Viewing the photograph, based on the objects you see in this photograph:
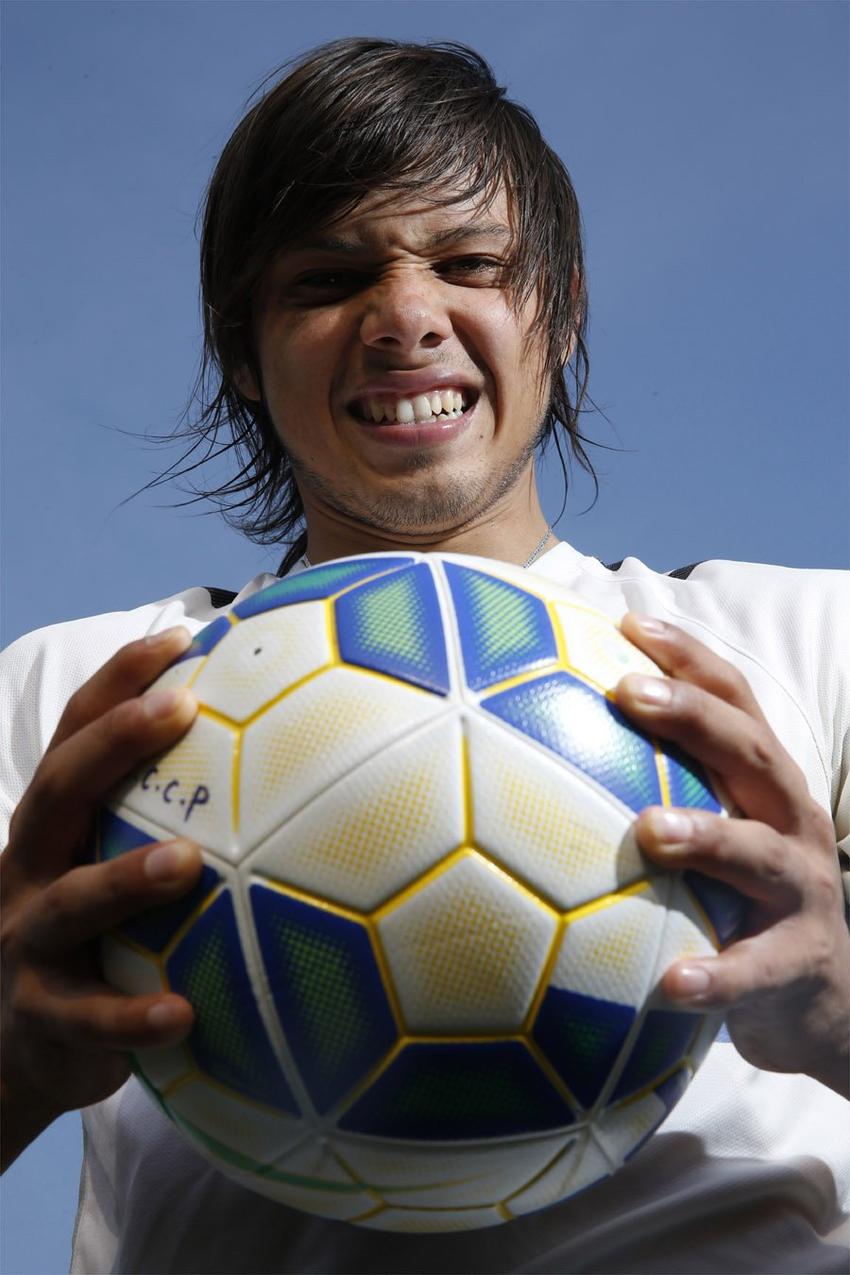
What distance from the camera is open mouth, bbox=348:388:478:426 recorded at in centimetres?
382

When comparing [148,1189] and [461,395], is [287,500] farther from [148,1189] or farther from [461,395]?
[148,1189]

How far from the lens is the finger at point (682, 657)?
2.25 metres

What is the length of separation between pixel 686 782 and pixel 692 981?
1.00 ft

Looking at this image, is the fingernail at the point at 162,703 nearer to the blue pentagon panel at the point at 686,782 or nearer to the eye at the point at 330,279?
the blue pentagon panel at the point at 686,782

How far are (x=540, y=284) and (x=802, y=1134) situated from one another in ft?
8.29

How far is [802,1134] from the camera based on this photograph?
9.81 feet

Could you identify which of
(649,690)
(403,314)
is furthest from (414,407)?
(649,690)

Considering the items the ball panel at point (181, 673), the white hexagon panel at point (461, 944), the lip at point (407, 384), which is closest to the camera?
the white hexagon panel at point (461, 944)

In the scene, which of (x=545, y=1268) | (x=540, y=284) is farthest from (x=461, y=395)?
(x=545, y=1268)

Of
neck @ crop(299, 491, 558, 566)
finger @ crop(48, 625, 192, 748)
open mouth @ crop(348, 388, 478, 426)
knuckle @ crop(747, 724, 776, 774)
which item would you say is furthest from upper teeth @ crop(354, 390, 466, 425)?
knuckle @ crop(747, 724, 776, 774)

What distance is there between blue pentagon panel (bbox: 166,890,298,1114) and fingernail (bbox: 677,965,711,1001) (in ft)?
1.93

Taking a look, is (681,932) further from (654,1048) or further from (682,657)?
(682,657)

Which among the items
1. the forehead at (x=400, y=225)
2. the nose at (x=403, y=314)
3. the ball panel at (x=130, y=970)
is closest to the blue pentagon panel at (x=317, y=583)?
the ball panel at (x=130, y=970)

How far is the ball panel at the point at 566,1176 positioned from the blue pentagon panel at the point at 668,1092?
3.1 inches
